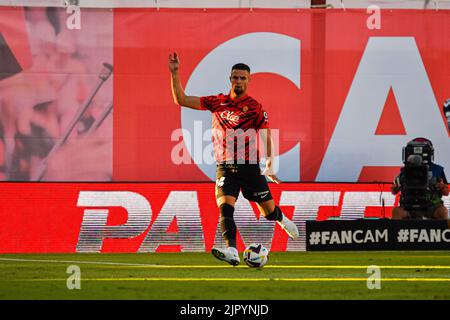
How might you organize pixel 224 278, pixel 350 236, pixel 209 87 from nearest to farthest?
pixel 224 278 < pixel 350 236 < pixel 209 87

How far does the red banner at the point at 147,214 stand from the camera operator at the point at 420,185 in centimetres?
83

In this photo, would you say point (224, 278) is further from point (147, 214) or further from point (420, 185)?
point (147, 214)

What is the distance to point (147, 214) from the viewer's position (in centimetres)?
2073

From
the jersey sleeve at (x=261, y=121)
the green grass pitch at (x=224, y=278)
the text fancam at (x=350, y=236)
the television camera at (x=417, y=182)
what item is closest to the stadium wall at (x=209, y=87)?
the television camera at (x=417, y=182)

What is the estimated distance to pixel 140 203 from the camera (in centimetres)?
2073

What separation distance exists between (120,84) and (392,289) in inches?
417

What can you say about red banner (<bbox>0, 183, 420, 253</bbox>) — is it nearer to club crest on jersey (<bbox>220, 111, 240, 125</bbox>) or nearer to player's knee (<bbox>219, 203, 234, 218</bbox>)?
player's knee (<bbox>219, 203, 234, 218</bbox>)

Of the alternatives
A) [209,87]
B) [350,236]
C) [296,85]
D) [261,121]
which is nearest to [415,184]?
[350,236]

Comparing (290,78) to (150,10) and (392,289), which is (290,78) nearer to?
(150,10)

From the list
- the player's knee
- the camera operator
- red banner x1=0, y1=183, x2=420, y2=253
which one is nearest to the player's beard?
the player's knee

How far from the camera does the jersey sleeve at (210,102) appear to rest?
13531mm

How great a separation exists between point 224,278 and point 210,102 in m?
2.16

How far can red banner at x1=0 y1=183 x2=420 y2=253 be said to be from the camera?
20516 millimetres
